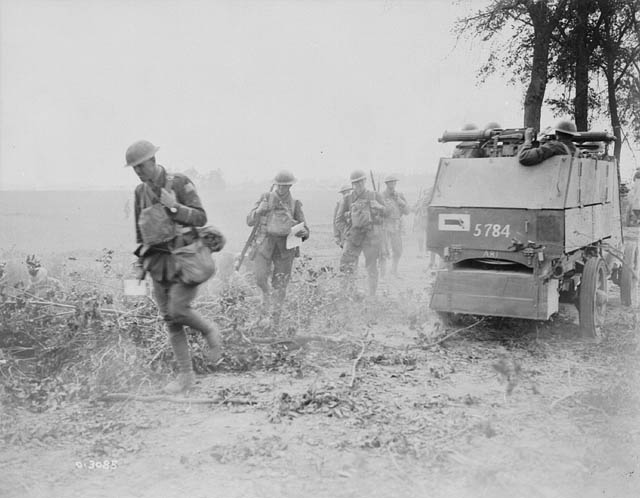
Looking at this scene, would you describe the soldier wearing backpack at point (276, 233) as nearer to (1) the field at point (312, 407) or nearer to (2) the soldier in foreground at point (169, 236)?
(1) the field at point (312, 407)

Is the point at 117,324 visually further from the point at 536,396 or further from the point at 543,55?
the point at 543,55

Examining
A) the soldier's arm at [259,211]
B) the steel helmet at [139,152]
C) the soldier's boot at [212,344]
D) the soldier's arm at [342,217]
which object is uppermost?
the steel helmet at [139,152]

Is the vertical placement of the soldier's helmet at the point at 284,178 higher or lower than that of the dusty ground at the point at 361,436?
higher

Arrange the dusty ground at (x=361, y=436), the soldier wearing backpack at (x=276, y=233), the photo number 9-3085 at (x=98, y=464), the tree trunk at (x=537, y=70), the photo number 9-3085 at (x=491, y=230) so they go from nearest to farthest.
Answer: the dusty ground at (x=361, y=436) → the photo number 9-3085 at (x=98, y=464) → the photo number 9-3085 at (x=491, y=230) → the soldier wearing backpack at (x=276, y=233) → the tree trunk at (x=537, y=70)

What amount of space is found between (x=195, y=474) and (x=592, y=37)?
37.6 ft

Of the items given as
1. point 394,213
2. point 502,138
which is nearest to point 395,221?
point 394,213

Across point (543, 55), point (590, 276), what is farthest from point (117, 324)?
point (543, 55)

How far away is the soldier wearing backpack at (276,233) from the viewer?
7.15 meters

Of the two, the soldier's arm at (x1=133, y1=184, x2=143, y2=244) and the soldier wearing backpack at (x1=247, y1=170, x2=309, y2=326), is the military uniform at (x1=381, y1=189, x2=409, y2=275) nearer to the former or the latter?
the soldier wearing backpack at (x1=247, y1=170, x2=309, y2=326)

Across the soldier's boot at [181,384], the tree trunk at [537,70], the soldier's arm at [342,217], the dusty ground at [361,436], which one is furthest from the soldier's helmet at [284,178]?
the tree trunk at [537,70]

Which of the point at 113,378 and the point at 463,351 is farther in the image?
the point at 463,351

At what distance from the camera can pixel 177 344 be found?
4.97 metres

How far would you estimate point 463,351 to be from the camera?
6418mm

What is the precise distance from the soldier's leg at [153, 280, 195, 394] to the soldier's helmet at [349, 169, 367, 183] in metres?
4.88
